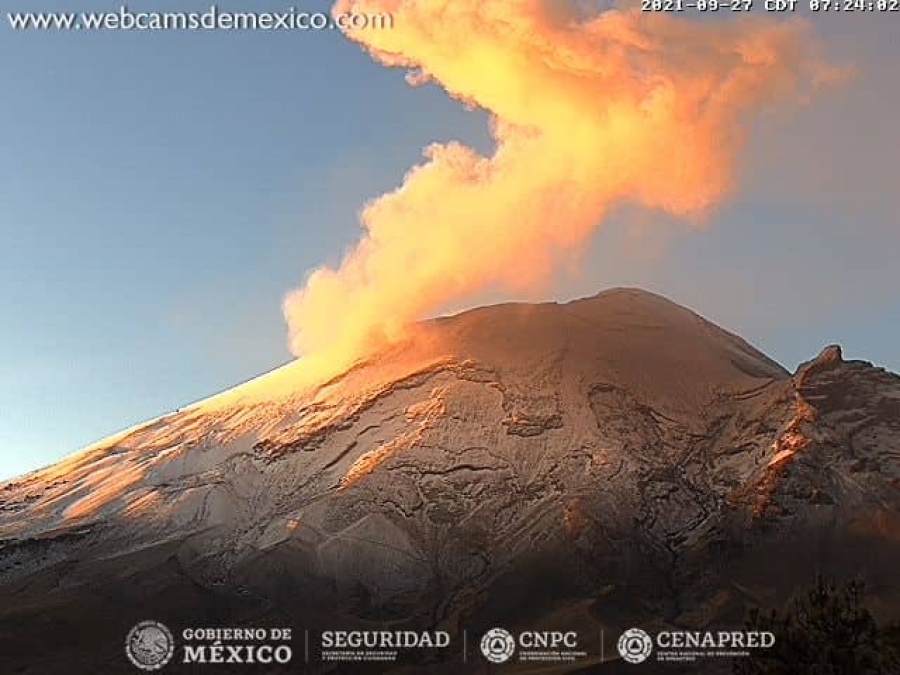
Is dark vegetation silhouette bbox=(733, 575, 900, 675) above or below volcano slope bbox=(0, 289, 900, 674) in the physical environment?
below

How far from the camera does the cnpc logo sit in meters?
139

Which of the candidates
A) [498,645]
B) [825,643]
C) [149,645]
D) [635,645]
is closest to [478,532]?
[498,645]

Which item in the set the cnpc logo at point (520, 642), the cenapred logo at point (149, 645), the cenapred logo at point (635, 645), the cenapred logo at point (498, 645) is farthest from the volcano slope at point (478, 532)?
the cenapred logo at point (498, 645)

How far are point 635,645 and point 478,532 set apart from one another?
42575 mm

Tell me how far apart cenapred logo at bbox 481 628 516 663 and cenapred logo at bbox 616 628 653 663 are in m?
13.5

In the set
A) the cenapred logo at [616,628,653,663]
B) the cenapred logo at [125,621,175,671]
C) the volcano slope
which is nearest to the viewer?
the cenapred logo at [616,628,653,663]

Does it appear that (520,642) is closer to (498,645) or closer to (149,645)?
(498,645)

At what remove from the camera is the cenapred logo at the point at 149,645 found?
135875 millimetres

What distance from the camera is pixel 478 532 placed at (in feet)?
570

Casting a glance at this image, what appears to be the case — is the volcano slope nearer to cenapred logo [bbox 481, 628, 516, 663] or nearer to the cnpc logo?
the cnpc logo

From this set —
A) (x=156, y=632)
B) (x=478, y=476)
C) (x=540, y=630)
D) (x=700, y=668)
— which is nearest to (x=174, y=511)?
(x=156, y=632)

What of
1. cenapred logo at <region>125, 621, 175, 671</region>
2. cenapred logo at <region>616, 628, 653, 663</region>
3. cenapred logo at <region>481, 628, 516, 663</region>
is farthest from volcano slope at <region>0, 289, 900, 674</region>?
cenapred logo at <region>481, 628, 516, 663</region>

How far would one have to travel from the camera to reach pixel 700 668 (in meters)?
123

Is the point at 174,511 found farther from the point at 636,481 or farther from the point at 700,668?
the point at 700,668
